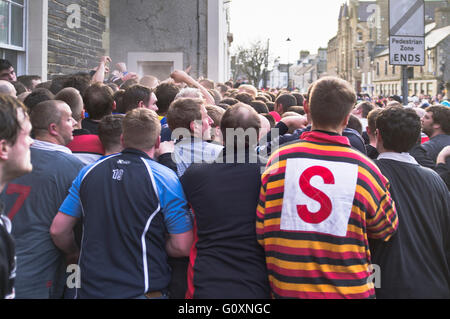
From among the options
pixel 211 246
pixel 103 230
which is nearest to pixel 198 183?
pixel 211 246

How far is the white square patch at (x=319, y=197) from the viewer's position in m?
2.66

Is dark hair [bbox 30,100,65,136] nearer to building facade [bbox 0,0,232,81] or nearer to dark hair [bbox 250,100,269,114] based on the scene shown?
dark hair [bbox 250,100,269,114]

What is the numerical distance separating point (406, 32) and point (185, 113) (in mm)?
6148

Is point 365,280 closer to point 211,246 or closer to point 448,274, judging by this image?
point 448,274

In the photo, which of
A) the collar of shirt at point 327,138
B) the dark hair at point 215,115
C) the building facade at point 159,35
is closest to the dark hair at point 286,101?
the dark hair at point 215,115

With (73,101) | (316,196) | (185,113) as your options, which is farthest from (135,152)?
(73,101)

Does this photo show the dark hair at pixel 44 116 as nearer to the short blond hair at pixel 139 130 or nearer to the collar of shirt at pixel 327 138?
the short blond hair at pixel 139 130

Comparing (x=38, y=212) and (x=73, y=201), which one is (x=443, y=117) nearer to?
(x=73, y=201)

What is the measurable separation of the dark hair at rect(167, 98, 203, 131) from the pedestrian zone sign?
5.77 metres

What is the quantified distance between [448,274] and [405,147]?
815 mm

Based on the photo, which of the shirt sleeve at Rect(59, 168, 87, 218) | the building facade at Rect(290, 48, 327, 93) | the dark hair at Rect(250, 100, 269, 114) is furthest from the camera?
the building facade at Rect(290, 48, 327, 93)

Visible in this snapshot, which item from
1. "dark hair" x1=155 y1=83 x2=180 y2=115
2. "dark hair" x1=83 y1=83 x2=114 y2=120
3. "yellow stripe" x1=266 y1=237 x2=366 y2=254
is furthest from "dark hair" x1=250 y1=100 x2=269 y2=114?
"yellow stripe" x1=266 y1=237 x2=366 y2=254

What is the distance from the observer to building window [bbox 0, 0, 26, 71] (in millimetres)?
8352

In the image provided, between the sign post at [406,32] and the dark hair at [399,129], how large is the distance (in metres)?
5.65
